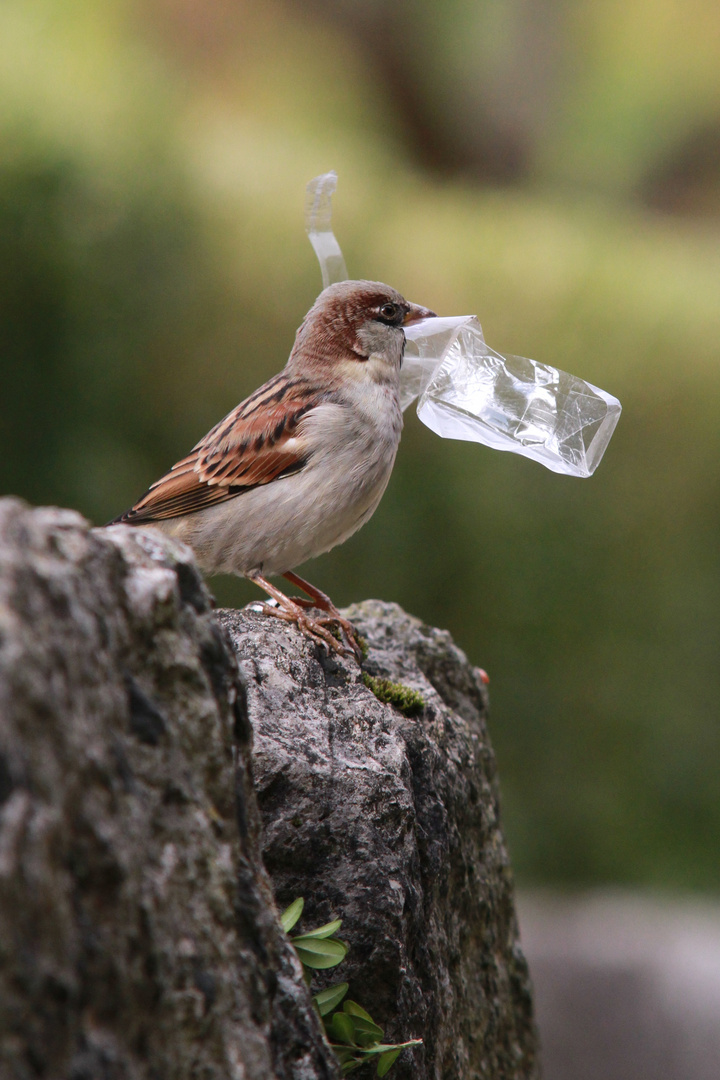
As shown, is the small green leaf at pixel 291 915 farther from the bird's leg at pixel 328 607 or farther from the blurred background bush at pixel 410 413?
the blurred background bush at pixel 410 413

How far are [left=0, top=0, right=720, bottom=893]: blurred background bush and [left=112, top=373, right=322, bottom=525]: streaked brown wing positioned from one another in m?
3.02

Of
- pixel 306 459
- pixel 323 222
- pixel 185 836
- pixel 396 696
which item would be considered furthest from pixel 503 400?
pixel 185 836

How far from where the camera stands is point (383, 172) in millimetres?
8922

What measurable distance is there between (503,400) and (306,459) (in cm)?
74

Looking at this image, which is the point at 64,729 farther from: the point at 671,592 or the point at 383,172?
the point at 383,172

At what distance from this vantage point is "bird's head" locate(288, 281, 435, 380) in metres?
3.53

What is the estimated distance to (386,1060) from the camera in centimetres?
200

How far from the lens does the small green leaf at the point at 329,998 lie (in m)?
1.98

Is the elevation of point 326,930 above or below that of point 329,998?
above

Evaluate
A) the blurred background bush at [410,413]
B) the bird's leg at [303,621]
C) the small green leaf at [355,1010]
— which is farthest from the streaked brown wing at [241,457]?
the blurred background bush at [410,413]

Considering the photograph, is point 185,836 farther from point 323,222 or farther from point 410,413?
point 410,413

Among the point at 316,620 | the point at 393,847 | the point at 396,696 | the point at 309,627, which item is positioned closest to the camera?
the point at 393,847

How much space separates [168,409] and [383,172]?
3471 millimetres

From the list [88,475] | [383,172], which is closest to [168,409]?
[88,475]
